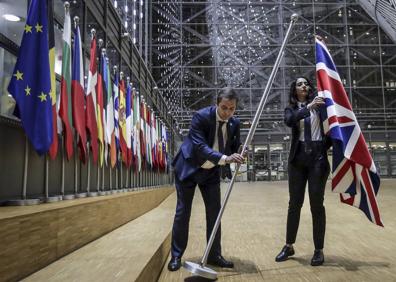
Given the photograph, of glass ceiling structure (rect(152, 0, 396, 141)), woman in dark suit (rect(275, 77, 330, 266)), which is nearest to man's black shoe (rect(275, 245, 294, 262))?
woman in dark suit (rect(275, 77, 330, 266))

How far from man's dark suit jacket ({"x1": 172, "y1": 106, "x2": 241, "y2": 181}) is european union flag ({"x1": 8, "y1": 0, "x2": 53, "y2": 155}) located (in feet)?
3.15

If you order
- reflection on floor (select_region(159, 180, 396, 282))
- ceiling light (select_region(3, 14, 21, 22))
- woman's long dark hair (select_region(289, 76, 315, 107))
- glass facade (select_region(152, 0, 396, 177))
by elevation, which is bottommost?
reflection on floor (select_region(159, 180, 396, 282))

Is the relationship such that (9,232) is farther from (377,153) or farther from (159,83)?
(377,153)

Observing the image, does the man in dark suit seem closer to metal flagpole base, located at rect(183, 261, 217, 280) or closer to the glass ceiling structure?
metal flagpole base, located at rect(183, 261, 217, 280)

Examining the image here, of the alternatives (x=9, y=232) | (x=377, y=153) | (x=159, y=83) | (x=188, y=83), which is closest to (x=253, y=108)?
(x=188, y=83)

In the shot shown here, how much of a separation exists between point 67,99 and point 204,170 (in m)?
1.46

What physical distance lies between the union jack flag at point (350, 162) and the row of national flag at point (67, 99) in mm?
2039

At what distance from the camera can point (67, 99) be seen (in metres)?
3.75

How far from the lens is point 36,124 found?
119 inches

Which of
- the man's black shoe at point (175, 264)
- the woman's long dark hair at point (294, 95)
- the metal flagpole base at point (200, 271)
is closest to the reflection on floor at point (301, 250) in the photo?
the man's black shoe at point (175, 264)

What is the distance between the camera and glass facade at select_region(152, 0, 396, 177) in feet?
88.7

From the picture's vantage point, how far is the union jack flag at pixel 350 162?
3.17 m

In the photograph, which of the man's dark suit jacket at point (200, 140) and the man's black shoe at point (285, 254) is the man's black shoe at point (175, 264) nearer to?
the man's dark suit jacket at point (200, 140)

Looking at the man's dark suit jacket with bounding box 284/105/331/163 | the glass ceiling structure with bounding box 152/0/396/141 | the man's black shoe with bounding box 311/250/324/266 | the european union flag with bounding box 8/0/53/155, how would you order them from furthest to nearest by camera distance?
the glass ceiling structure with bounding box 152/0/396/141 < the man's dark suit jacket with bounding box 284/105/331/163 < the man's black shoe with bounding box 311/250/324/266 < the european union flag with bounding box 8/0/53/155
